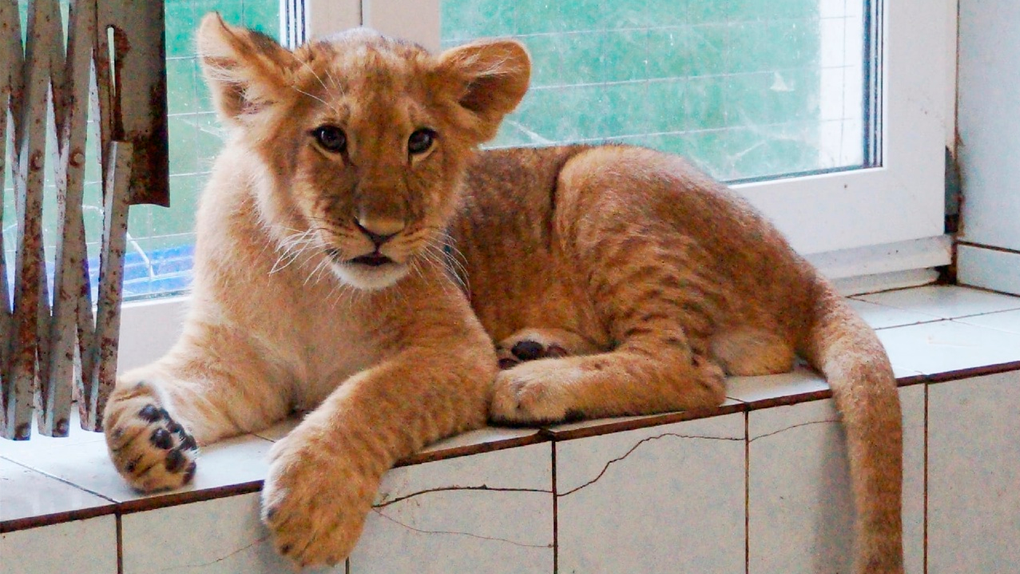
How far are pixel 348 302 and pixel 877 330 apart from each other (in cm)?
116

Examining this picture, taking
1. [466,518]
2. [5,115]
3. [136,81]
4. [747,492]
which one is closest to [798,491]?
[747,492]

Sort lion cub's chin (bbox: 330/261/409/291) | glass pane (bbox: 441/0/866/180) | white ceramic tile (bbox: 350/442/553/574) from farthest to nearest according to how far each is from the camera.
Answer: glass pane (bbox: 441/0/866/180), lion cub's chin (bbox: 330/261/409/291), white ceramic tile (bbox: 350/442/553/574)

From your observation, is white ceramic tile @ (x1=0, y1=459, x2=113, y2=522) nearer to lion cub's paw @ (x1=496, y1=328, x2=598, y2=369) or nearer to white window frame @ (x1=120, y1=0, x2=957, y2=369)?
lion cub's paw @ (x1=496, y1=328, x2=598, y2=369)

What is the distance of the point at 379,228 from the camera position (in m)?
1.82

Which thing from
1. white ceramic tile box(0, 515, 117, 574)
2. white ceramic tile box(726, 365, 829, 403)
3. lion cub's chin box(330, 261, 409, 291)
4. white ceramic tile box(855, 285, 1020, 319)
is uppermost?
lion cub's chin box(330, 261, 409, 291)

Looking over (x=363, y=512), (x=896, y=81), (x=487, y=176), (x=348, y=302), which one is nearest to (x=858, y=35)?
(x=896, y=81)

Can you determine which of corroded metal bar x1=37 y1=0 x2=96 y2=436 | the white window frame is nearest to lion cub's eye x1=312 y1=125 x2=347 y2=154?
corroded metal bar x1=37 y1=0 x2=96 y2=436

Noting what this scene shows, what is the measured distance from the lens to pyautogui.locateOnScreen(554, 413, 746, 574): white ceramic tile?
1953 mm

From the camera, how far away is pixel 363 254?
1854mm

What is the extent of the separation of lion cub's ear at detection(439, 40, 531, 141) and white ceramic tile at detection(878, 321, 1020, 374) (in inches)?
33.9

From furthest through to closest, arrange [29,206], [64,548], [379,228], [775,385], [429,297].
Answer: [775,385] < [429,297] < [379,228] < [29,206] < [64,548]

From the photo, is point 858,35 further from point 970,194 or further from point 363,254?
point 363,254

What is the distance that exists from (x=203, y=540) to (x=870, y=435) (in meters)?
1.04

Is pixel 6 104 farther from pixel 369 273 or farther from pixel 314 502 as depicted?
pixel 314 502
